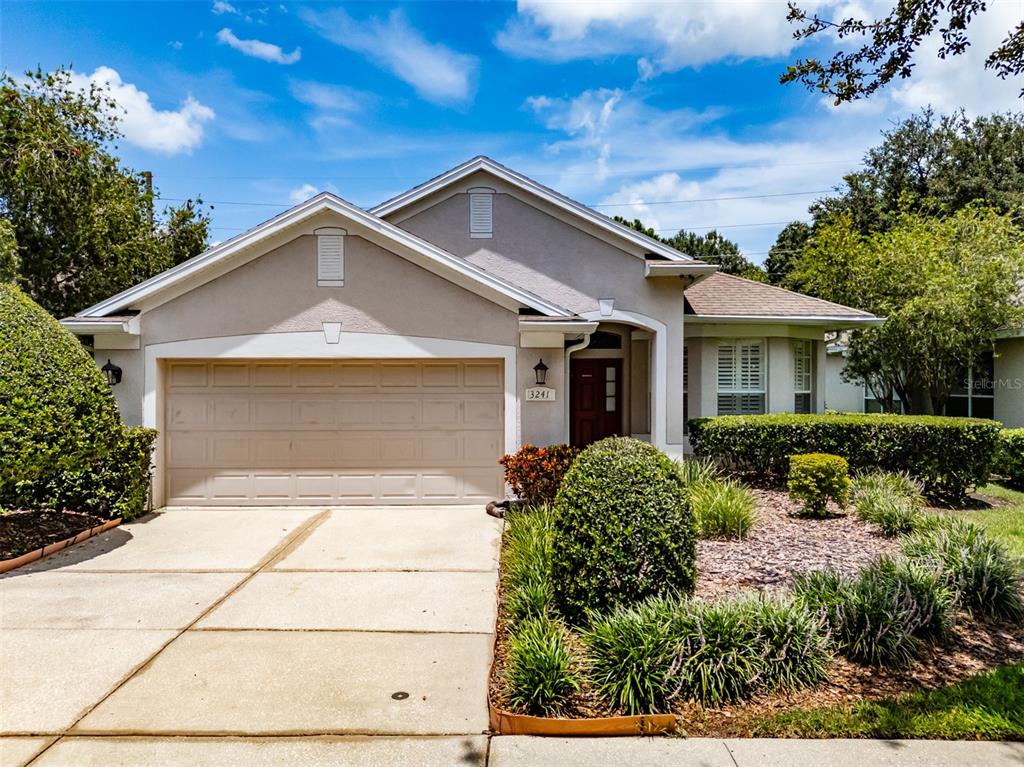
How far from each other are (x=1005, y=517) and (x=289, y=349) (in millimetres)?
11136

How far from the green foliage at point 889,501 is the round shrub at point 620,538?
14.0 ft

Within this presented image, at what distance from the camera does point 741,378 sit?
44.1 feet

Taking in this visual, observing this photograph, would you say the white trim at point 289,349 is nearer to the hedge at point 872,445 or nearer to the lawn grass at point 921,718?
the hedge at point 872,445

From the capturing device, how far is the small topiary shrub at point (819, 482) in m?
8.70

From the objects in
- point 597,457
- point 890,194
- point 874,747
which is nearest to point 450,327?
point 597,457

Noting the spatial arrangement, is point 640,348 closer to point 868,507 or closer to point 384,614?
point 868,507

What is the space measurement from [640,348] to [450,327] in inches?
221

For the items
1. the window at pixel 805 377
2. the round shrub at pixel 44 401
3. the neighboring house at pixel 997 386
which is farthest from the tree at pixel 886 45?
the neighboring house at pixel 997 386

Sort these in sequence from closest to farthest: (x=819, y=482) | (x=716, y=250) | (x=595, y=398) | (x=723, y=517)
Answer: (x=723, y=517) → (x=819, y=482) → (x=595, y=398) → (x=716, y=250)

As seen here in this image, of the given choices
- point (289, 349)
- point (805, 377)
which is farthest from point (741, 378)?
point (289, 349)

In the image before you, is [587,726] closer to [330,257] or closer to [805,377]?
[330,257]

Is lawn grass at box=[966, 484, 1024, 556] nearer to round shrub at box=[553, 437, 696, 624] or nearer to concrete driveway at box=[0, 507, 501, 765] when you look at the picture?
round shrub at box=[553, 437, 696, 624]

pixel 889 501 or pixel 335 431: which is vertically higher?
pixel 335 431

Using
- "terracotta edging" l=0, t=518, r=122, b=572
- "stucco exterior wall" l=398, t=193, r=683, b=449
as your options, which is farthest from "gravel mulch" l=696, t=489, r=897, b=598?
"terracotta edging" l=0, t=518, r=122, b=572
